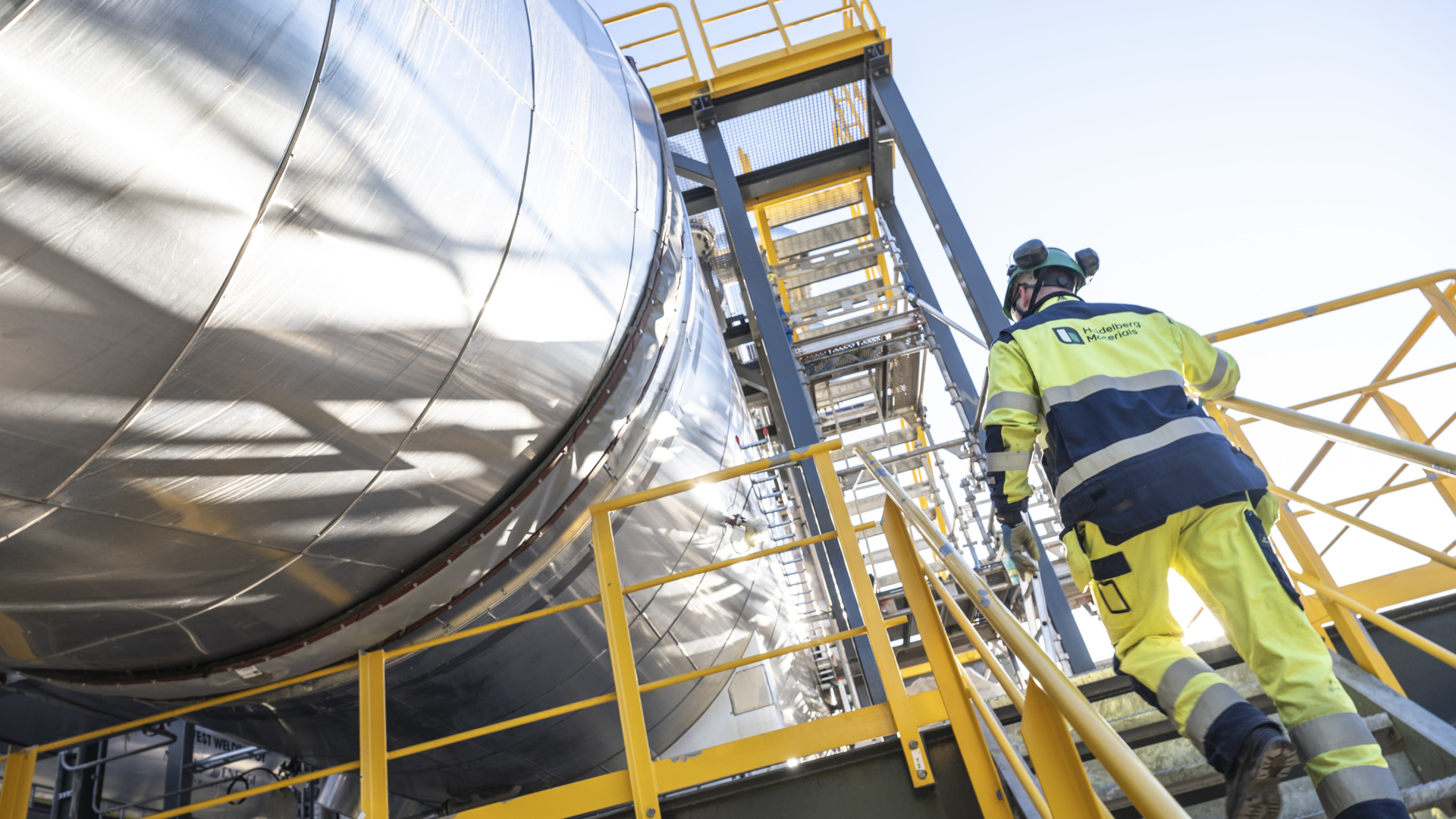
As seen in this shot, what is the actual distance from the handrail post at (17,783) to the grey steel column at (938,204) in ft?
20.8

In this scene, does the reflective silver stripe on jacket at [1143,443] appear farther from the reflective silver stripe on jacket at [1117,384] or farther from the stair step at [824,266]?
the stair step at [824,266]

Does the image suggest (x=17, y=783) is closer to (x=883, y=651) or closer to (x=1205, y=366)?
(x=883, y=651)

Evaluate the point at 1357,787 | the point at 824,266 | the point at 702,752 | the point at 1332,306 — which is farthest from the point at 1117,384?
the point at 824,266

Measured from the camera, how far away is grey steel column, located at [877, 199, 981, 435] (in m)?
8.02

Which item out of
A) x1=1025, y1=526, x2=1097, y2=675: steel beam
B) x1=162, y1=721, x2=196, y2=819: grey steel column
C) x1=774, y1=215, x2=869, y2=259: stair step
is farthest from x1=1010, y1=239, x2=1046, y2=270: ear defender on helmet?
x1=162, y1=721, x2=196, y2=819: grey steel column

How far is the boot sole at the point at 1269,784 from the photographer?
178cm

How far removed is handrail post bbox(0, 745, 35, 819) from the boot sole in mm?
4356

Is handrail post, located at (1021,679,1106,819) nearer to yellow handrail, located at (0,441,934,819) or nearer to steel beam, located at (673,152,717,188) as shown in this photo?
yellow handrail, located at (0,441,934,819)

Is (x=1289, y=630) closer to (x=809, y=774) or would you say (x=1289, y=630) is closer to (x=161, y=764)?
(x=809, y=774)

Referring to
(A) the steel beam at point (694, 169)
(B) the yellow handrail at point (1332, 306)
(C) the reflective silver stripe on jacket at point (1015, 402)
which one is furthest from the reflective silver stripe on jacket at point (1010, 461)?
(A) the steel beam at point (694, 169)

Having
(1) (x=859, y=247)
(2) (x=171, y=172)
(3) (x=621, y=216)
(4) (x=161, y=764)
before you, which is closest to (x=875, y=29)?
(1) (x=859, y=247)

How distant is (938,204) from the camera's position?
740 centimetres

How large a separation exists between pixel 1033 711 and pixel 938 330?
7068 mm

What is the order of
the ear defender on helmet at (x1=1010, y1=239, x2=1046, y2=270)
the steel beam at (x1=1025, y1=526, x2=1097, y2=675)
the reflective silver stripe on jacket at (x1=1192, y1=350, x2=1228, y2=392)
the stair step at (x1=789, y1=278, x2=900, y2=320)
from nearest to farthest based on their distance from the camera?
1. the reflective silver stripe on jacket at (x1=1192, y1=350, x2=1228, y2=392)
2. the ear defender on helmet at (x1=1010, y1=239, x2=1046, y2=270)
3. the steel beam at (x1=1025, y1=526, x2=1097, y2=675)
4. the stair step at (x1=789, y1=278, x2=900, y2=320)
